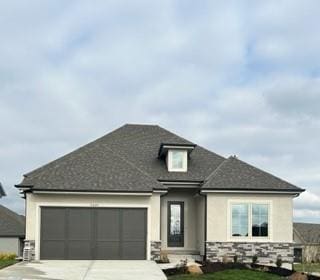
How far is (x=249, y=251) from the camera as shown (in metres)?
26.3

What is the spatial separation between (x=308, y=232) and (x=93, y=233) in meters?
26.6

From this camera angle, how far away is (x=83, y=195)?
84.1 ft

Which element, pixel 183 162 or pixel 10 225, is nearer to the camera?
pixel 183 162

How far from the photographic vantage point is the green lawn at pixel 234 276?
19234 mm

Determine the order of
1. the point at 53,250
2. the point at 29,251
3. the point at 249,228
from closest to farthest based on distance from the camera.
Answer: the point at 29,251
the point at 53,250
the point at 249,228

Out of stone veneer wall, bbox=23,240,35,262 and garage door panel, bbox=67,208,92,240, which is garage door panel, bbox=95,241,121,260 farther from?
stone veneer wall, bbox=23,240,35,262

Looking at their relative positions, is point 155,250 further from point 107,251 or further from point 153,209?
point 107,251

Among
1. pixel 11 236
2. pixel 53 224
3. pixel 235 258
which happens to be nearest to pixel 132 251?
pixel 53 224

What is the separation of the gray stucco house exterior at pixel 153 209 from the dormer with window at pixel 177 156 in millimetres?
50

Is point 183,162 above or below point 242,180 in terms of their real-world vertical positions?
above

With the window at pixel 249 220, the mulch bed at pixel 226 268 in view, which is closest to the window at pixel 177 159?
the window at pixel 249 220

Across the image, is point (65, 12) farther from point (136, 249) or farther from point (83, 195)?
point (136, 249)

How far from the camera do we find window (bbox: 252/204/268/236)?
2672 centimetres

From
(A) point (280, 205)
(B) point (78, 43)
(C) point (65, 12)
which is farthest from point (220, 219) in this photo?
(C) point (65, 12)
